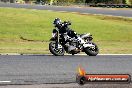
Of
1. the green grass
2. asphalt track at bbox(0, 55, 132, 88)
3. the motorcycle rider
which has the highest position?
the motorcycle rider

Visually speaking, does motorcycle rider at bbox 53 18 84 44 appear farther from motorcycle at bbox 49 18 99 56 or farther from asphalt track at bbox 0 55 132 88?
asphalt track at bbox 0 55 132 88

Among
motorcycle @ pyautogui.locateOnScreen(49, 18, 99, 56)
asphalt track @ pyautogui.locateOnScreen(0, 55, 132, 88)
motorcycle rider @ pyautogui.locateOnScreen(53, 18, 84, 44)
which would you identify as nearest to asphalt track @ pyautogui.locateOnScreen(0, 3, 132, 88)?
asphalt track @ pyautogui.locateOnScreen(0, 55, 132, 88)

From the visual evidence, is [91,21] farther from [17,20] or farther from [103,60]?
[103,60]

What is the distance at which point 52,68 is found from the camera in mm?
13516

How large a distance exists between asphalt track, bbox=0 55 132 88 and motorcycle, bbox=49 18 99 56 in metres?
0.65

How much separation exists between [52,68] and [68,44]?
14.4 ft

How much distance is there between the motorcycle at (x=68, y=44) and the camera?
17.5m

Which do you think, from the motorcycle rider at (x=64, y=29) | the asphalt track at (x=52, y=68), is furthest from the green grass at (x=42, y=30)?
the asphalt track at (x=52, y=68)

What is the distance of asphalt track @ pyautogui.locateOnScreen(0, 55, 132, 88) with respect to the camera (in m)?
11.1

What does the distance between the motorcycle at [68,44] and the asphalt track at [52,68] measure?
0.65 m

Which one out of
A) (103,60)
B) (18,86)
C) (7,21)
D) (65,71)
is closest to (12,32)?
(7,21)

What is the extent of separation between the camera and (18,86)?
10.1m

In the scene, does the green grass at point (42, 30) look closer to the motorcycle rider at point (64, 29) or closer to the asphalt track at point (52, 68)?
the motorcycle rider at point (64, 29)

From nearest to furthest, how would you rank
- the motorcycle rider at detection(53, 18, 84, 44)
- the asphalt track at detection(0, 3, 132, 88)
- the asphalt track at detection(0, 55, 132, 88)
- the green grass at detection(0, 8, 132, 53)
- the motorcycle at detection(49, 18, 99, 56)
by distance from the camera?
the asphalt track at detection(0, 3, 132, 88) → the asphalt track at detection(0, 55, 132, 88) → the motorcycle at detection(49, 18, 99, 56) → the motorcycle rider at detection(53, 18, 84, 44) → the green grass at detection(0, 8, 132, 53)
